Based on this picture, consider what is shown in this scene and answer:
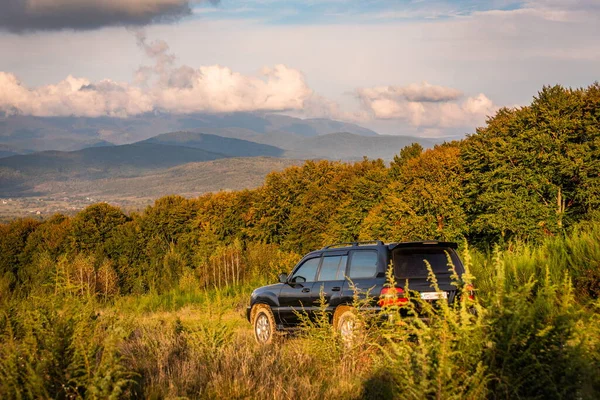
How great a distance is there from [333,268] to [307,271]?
3.06 feet

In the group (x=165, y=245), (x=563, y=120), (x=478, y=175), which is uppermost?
(x=563, y=120)

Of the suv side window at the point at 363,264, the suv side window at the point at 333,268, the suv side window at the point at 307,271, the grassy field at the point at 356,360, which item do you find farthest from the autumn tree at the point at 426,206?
the grassy field at the point at 356,360

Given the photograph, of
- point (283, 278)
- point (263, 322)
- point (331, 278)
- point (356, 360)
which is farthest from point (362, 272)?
point (356, 360)

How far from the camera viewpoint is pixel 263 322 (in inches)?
513

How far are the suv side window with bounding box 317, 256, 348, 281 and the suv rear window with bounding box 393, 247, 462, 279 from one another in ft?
4.05

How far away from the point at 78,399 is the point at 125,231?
251 ft

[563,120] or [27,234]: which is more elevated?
[563,120]

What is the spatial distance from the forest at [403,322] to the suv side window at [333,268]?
43.8 inches

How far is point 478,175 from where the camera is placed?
148 ft

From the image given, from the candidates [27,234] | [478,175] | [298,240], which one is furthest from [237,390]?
[27,234]

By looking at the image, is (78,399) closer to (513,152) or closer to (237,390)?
(237,390)

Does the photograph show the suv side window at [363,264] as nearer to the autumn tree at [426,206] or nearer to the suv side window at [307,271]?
the suv side window at [307,271]

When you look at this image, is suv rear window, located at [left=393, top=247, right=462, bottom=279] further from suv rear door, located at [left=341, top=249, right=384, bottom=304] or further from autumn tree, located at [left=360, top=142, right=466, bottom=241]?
autumn tree, located at [left=360, top=142, right=466, bottom=241]

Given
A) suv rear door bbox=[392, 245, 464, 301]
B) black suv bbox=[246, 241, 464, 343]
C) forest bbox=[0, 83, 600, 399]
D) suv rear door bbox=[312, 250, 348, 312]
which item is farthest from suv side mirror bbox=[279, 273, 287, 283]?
suv rear door bbox=[392, 245, 464, 301]
